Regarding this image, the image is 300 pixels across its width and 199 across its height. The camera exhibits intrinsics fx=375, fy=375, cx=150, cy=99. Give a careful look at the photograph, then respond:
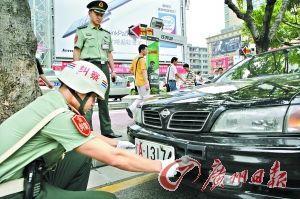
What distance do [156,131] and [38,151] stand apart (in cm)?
122

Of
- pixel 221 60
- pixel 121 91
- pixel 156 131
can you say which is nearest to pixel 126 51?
pixel 121 91

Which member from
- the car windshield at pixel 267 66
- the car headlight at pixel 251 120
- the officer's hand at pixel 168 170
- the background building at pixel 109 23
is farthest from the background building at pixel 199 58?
the officer's hand at pixel 168 170

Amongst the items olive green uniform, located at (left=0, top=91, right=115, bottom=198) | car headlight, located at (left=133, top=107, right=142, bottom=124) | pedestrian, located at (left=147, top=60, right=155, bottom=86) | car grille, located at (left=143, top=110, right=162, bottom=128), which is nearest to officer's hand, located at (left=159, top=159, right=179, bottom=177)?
olive green uniform, located at (left=0, top=91, right=115, bottom=198)

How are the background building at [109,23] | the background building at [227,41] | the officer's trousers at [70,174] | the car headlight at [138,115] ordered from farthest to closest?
the background building at [227,41] < the background building at [109,23] < the car headlight at [138,115] < the officer's trousers at [70,174]

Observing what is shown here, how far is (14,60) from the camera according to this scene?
11.6 feet

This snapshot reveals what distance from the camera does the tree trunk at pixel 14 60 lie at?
11.5 feet

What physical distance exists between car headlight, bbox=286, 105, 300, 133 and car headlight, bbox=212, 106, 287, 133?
0.04 metres

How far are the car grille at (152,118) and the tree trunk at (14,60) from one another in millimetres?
1159

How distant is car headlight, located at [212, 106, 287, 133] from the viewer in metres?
2.27

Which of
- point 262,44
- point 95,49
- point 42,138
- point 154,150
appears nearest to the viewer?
point 42,138

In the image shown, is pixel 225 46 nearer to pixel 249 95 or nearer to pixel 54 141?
pixel 249 95

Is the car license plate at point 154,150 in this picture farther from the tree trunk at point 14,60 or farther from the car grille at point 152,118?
the tree trunk at point 14,60

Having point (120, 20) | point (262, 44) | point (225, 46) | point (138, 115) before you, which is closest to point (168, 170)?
point (138, 115)

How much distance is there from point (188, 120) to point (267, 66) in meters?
1.61
